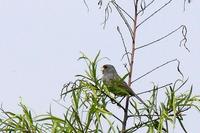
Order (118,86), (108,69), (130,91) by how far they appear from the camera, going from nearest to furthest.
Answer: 1. (130,91)
2. (118,86)
3. (108,69)

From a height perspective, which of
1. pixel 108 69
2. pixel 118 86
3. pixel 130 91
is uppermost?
pixel 108 69

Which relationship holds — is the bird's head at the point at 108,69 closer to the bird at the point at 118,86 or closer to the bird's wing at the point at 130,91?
the bird at the point at 118,86

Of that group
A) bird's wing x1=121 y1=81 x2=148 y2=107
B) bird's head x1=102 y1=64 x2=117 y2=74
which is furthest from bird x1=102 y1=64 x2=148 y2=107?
bird's head x1=102 y1=64 x2=117 y2=74

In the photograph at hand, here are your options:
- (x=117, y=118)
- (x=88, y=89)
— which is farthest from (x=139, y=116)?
(x=88, y=89)

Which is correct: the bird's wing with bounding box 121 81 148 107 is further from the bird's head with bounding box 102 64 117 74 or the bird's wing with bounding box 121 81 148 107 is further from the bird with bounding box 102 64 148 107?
the bird's head with bounding box 102 64 117 74

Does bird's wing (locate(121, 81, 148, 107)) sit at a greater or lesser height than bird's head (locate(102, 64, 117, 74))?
lesser

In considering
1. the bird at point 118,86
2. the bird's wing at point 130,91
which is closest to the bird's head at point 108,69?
the bird at point 118,86

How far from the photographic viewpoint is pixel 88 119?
10.8ft

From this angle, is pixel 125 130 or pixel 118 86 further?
pixel 118 86

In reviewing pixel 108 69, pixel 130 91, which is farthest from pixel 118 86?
pixel 108 69

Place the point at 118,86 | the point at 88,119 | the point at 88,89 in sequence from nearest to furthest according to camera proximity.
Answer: the point at 88,119
the point at 88,89
the point at 118,86

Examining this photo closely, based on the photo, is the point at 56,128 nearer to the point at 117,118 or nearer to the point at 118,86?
the point at 117,118

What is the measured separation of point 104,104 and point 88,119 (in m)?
0.27

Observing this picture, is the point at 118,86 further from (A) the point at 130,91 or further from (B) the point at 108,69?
(B) the point at 108,69
